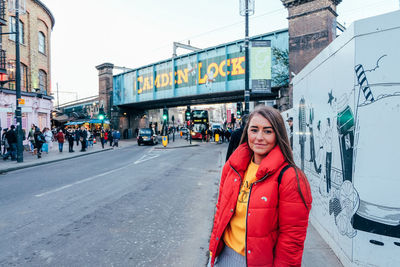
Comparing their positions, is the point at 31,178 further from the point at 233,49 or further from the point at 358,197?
the point at 233,49

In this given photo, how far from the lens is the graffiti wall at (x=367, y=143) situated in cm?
257

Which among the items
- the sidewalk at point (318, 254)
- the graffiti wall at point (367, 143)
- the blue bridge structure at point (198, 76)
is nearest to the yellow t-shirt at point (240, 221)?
the graffiti wall at point (367, 143)

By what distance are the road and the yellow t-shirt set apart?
179cm

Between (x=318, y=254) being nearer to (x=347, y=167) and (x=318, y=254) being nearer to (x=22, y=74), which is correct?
(x=347, y=167)

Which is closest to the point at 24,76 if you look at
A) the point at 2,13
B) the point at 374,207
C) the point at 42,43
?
the point at 42,43

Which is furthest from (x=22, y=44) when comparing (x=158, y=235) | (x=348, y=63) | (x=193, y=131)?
(x=348, y=63)

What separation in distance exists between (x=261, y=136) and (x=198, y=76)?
22.6 meters

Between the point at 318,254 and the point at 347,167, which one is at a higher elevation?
the point at 347,167

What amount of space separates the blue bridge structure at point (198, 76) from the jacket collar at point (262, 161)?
15.3 m

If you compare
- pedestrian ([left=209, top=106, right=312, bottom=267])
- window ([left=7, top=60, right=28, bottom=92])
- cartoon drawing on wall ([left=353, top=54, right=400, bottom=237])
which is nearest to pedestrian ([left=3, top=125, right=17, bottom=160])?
window ([left=7, top=60, right=28, bottom=92])

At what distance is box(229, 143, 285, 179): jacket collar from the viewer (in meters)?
1.73

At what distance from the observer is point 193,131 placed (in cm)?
3441

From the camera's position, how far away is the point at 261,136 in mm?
1880

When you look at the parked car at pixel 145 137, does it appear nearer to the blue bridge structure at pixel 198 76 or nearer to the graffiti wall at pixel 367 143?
the blue bridge structure at pixel 198 76
